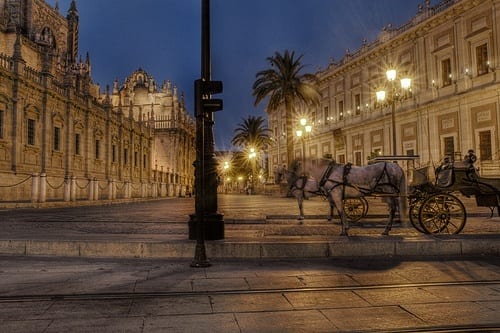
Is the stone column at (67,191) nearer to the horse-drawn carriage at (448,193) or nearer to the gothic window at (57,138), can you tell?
the gothic window at (57,138)

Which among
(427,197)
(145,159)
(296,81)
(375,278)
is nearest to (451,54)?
(296,81)

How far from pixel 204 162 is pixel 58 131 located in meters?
27.0

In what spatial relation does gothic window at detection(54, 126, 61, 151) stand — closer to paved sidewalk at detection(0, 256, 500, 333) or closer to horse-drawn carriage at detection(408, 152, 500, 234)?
paved sidewalk at detection(0, 256, 500, 333)

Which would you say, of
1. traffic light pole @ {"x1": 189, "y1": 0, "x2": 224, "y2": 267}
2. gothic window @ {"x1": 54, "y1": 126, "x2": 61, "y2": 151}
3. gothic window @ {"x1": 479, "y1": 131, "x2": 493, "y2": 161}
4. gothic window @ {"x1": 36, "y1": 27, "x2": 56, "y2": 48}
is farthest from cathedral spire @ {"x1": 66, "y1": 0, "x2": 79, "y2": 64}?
traffic light pole @ {"x1": 189, "y1": 0, "x2": 224, "y2": 267}

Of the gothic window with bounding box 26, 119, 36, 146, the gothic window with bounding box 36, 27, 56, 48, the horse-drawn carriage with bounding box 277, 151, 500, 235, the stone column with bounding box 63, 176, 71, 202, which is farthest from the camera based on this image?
the gothic window with bounding box 36, 27, 56, 48

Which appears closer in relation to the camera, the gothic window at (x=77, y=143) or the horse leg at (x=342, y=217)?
the horse leg at (x=342, y=217)

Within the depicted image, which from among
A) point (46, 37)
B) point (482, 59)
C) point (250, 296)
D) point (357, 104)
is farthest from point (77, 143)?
point (250, 296)

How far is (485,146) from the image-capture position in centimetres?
2794

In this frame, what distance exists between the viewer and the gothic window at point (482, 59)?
91.7 ft

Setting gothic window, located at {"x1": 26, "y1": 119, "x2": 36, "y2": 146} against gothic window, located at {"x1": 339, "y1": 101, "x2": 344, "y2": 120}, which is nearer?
gothic window, located at {"x1": 26, "y1": 119, "x2": 36, "y2": 146}

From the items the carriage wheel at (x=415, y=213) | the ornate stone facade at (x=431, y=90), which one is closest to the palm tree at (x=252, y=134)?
the ornate stone facade at (x=431, y=90)

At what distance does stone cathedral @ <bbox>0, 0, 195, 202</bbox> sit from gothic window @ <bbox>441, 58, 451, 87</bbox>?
2726 cm

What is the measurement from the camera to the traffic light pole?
6168 mm

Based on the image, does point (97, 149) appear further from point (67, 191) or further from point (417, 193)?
point (417, 193)
